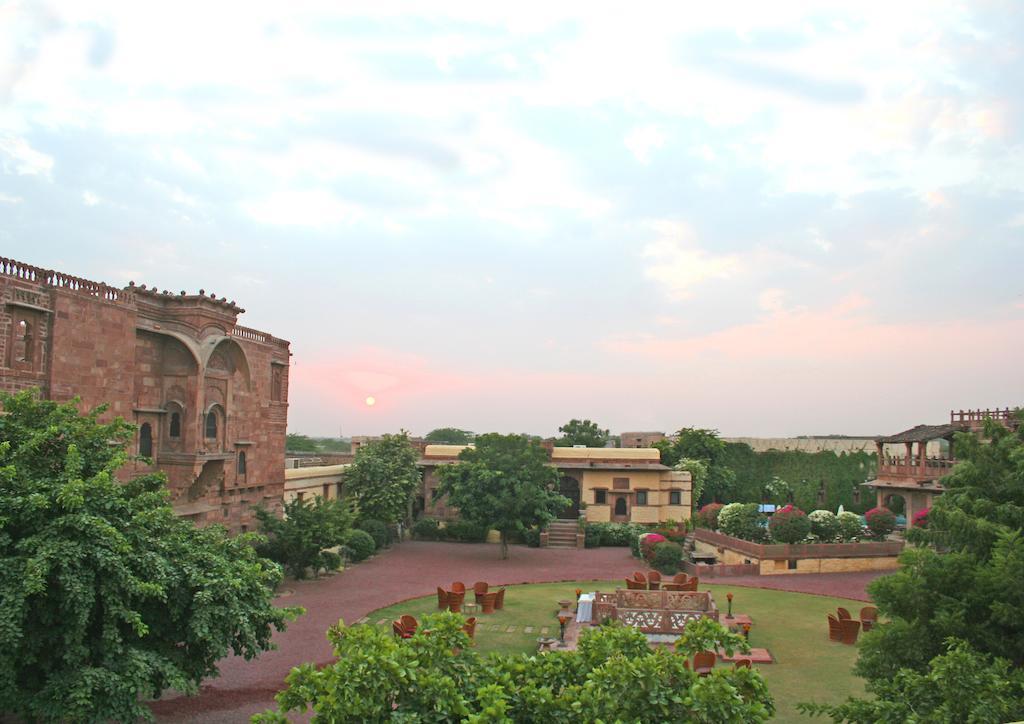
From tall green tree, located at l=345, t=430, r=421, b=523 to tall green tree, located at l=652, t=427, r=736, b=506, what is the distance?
65.5ft

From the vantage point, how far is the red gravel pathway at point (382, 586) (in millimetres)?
15766

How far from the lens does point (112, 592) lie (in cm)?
1147

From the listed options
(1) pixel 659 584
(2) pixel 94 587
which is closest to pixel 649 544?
(1) pixel 659 584

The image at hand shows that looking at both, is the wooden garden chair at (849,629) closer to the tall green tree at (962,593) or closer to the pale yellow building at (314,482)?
the tall green tree at (962,593)

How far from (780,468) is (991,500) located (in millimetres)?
40495

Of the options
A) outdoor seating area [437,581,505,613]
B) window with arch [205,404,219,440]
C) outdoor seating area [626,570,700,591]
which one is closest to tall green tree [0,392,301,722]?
outdoor seating area [437,581,505,613]

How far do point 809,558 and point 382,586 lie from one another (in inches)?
663

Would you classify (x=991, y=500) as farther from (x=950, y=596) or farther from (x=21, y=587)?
(x=21, y=587)

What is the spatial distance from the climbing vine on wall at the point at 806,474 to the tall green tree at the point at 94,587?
1663 inches

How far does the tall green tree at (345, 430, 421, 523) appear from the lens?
38375 mm

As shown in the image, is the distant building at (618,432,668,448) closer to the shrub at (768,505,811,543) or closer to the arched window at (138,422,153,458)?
the shrub at (768,505,811,543)

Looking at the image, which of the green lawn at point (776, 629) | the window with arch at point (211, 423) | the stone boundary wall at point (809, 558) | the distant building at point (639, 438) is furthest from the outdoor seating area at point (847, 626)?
the distant building at point (639, 438)

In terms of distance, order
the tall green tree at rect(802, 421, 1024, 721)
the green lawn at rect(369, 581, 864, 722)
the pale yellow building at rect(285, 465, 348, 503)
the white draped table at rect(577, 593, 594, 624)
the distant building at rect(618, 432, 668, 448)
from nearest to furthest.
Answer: the tall green tree at rect(802, 421, 1024, 721) < the green lawn at rect(369, 581, 864, 722) < the white draped table at rect(577, 593, 594, 624) < the pale yellow building at rect(285, 465, 348, 503) < the distant building at rect(618, 432, 668, 448)

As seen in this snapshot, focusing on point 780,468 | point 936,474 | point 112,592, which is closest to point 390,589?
point 112,592
